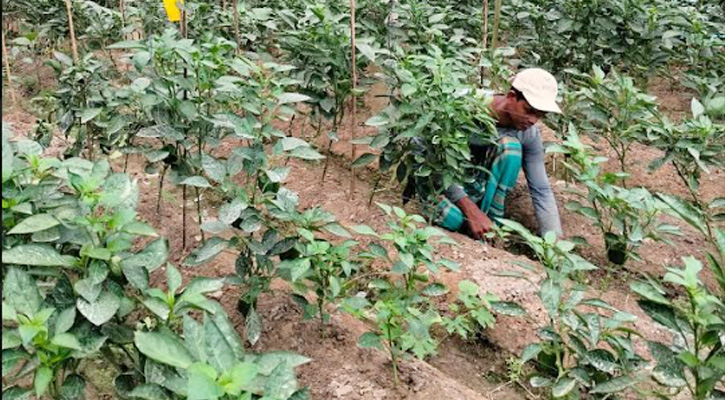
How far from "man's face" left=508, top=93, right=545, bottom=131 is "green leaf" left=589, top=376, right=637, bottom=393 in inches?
62.7

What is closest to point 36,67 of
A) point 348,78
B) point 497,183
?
point 348,78

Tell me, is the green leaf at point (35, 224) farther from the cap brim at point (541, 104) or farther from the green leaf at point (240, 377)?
the cap brim at point (541, 104)

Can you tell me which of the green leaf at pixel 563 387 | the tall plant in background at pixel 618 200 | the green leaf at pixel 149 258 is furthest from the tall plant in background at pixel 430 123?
the green leaf at pixel 149 258

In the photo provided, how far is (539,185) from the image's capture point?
3369mm

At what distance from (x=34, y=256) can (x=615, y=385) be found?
1364 mm

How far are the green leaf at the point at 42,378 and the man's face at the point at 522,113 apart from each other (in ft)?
7.77

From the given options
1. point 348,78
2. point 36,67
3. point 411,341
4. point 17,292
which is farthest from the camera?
point 36,67

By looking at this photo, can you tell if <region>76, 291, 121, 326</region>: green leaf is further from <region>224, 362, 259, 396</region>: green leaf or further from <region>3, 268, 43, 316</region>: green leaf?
<region>224, 362, 259, 396</region>: green leaf

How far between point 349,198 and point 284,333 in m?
1.26

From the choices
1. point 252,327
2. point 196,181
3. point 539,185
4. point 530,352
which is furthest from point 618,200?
point 196,181

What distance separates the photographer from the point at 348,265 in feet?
6.46

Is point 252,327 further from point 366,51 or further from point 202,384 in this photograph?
point 366,51

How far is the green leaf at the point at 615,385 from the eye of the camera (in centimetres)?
177

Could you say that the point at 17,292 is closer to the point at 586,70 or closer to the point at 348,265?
the point at 348,265
